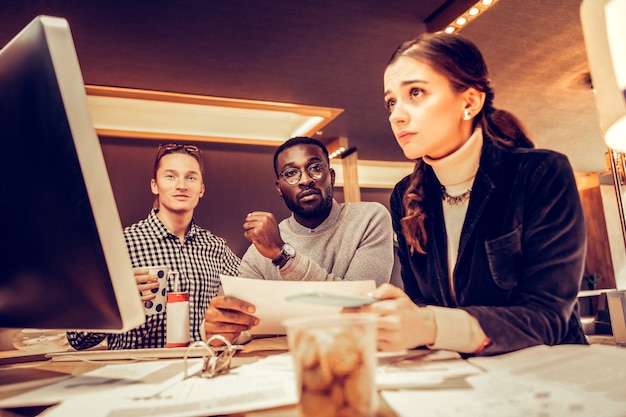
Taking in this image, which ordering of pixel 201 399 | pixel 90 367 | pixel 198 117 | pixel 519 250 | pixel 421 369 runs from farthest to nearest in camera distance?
pixel 198 117 < pixel 519 250 < pixel 90 367 < pixel 421 369 < pixel 201 399

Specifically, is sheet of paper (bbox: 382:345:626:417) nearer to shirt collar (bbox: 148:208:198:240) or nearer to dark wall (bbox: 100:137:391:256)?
shirt collar (bbox: 148:208:198:240)

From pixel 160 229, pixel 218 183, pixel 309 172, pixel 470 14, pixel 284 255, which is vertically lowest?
pixel 284 255

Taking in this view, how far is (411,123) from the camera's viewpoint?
121 centimetres

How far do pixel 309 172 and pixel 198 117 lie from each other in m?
2.83

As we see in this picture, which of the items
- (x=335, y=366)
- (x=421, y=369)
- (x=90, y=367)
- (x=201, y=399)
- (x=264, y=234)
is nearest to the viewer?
(x=335, y=366)

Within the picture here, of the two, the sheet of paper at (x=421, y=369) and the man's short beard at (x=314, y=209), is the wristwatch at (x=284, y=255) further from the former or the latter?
the sheet of paper at (x=421, y=369)

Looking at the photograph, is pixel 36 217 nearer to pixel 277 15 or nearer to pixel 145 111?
pixel 277 15

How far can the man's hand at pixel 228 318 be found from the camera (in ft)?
3.47

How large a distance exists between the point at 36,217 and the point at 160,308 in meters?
0.60

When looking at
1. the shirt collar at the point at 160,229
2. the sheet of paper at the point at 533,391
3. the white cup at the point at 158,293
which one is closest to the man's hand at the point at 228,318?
the white cup at the point at 158,293

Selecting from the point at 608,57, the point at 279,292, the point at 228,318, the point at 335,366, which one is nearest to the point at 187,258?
the point at 228,318

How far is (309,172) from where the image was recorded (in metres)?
2.22

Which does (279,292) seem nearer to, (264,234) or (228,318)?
(228,318)

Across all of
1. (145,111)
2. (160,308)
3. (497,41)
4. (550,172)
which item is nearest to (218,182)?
(145,111)
